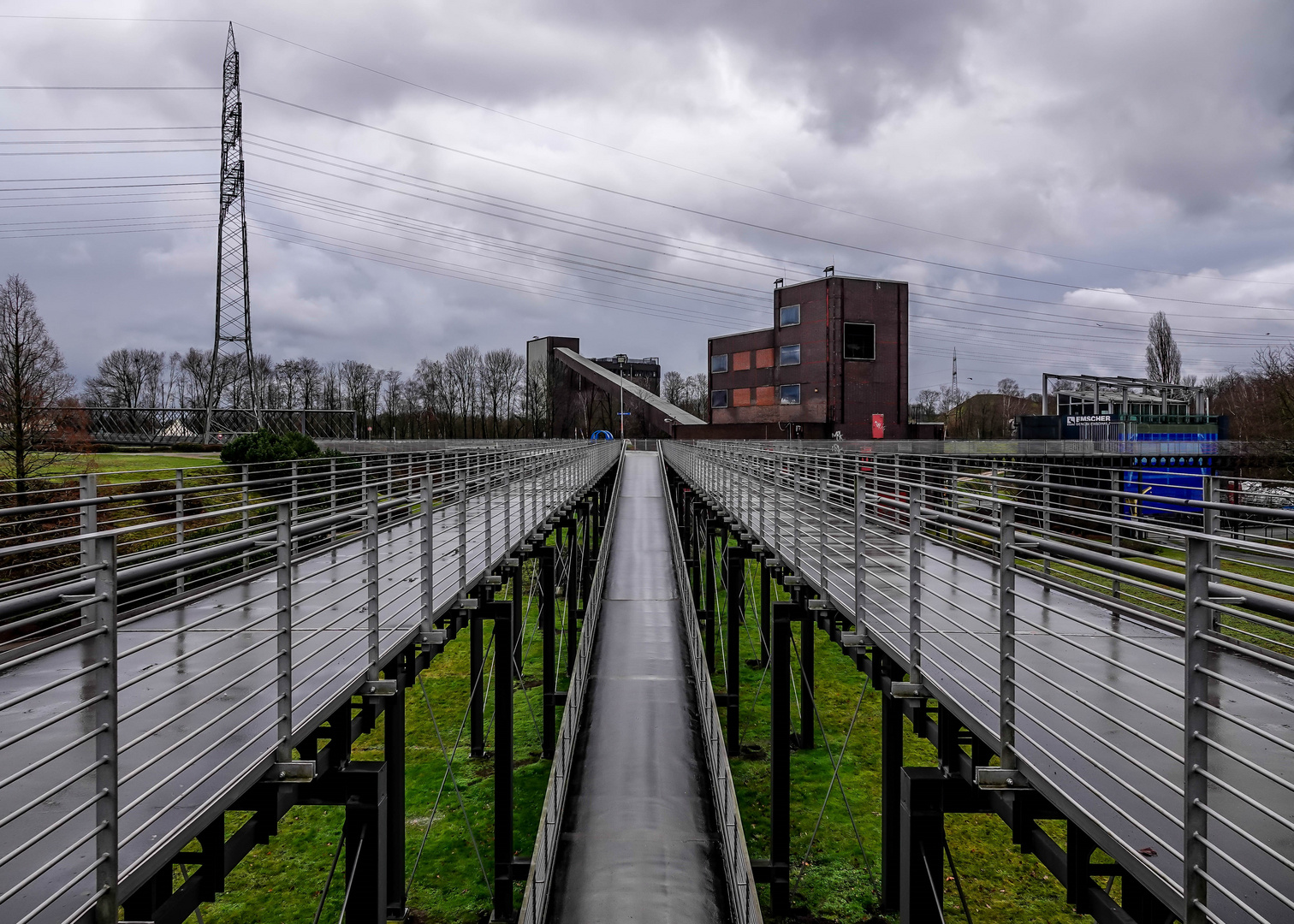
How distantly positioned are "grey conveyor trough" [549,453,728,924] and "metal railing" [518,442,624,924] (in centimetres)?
20

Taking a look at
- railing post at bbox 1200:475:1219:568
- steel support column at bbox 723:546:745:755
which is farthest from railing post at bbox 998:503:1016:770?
steel support column at bbox 723:546:745:755

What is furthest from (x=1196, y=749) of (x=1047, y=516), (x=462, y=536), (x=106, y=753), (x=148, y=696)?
(x=462, y=536)

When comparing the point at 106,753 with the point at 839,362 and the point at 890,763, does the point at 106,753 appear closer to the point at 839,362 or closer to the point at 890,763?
the point at 890,763

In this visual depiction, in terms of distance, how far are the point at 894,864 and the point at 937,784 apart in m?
2.51

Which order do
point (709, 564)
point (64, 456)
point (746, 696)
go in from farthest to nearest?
point (64, 456) → point (746, 696) → point (709, 564)

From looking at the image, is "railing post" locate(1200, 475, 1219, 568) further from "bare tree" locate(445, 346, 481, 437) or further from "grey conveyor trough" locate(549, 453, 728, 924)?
"bare tree" locate(445, 346, 481, 437)

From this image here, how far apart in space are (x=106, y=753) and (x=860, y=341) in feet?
189

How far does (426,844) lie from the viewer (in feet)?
42.3

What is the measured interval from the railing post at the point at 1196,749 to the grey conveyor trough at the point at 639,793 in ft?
26.1

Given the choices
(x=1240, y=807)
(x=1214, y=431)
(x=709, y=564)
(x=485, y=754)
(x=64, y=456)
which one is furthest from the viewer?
(x=1214, y=431)

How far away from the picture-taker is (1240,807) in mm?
3553

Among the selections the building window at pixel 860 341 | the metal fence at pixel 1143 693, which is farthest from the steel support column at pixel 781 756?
the building window at pixel 860 341

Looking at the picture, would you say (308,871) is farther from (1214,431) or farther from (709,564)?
(1214,431)

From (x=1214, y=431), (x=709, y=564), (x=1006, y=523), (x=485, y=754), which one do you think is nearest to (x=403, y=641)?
(x=1006, y=523)
